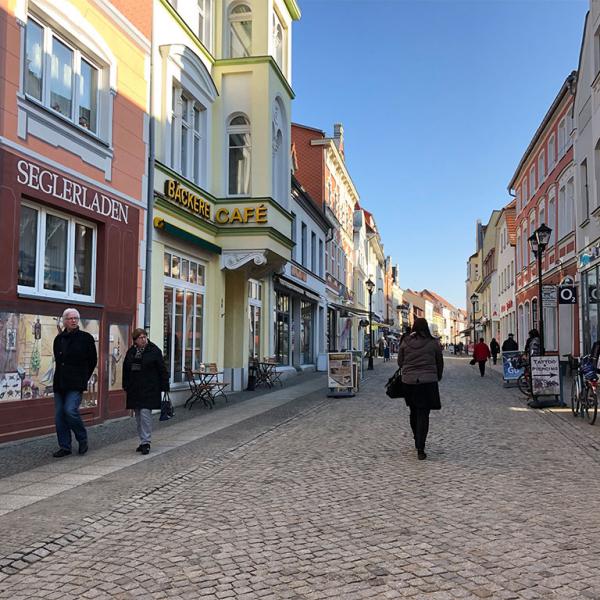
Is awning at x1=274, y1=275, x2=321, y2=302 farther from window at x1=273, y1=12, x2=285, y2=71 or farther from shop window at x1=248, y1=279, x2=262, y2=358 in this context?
window at x1=273, y1=12, x2=285, y2=71

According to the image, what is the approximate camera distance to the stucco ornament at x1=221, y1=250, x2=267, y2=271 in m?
16.0

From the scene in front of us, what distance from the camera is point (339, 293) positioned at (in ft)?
125

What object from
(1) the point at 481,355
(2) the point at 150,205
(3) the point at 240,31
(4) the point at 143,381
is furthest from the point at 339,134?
(4) the point at 143,381

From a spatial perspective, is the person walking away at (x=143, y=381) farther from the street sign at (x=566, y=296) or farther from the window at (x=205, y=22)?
the street sign at (x=566, y=296)

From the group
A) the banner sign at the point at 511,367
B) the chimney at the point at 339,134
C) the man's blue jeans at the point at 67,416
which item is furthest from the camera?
the chimney at the point at 339,134

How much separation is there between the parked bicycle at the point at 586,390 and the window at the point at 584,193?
31.0ft

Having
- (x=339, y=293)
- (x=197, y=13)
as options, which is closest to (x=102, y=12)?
(x=197, y=13)

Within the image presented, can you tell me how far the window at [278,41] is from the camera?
59.2 ft

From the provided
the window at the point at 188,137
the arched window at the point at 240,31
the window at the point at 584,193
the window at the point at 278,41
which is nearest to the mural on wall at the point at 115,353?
the window at the point at 188,137

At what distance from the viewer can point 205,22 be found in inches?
636

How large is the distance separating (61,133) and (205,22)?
7.66 meters

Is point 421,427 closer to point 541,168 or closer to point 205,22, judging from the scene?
point 205,22

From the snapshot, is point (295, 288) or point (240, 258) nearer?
point (240, 258)

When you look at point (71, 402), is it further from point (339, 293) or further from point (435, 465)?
point (339, 293)
